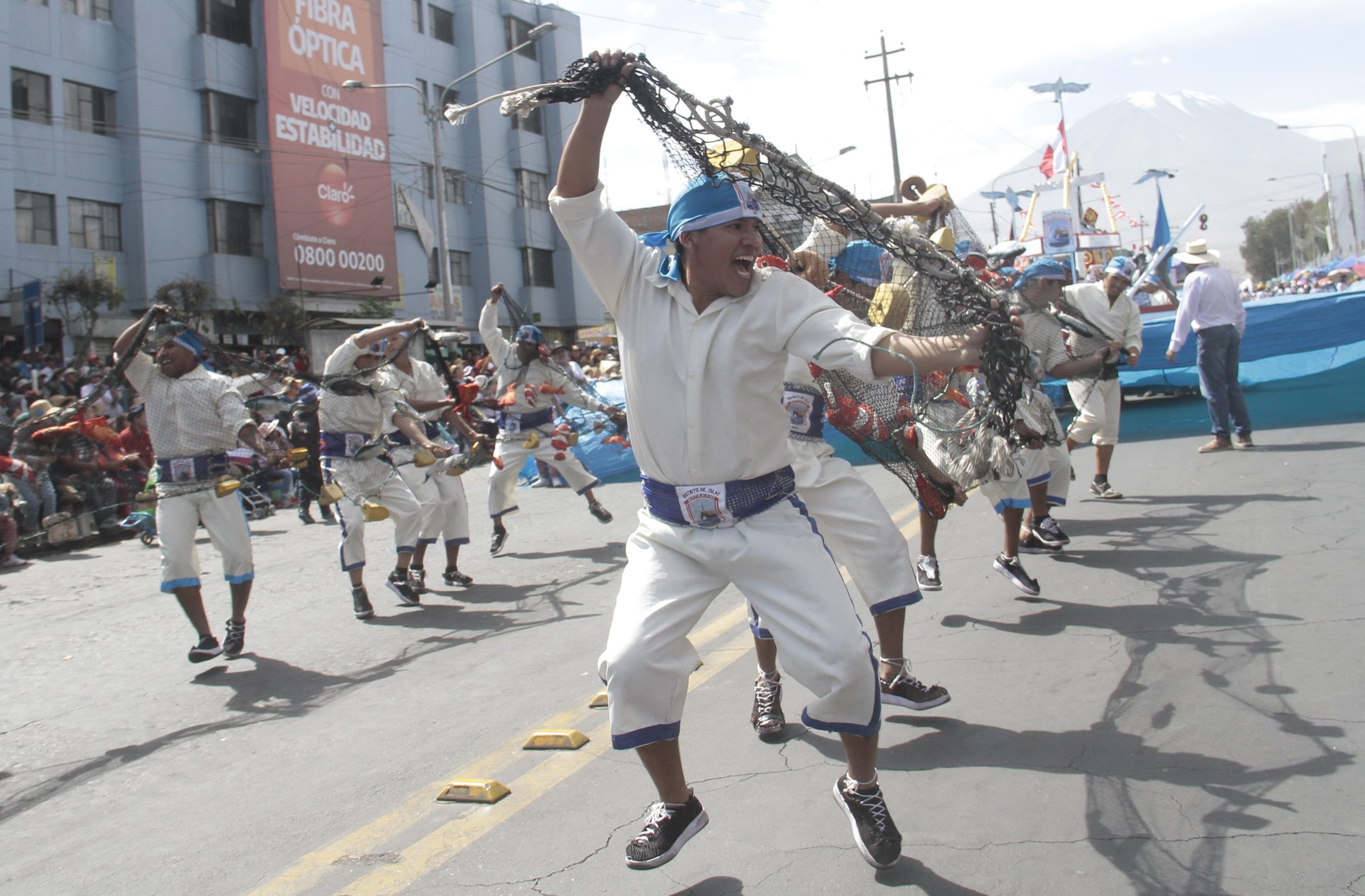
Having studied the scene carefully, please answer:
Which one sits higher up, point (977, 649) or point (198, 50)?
point (198, 50)

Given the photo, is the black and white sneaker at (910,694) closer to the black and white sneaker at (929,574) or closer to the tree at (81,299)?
the black and white sneaker at (929,574)

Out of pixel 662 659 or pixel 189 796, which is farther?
pixel 189 796

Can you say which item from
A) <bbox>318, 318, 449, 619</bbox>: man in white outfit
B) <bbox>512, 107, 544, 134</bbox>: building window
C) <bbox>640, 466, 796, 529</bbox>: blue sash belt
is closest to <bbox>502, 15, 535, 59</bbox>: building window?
<bbox>512, 107, 544, 134</bbox>: building window

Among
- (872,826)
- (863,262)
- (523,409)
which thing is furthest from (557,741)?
(523,409)

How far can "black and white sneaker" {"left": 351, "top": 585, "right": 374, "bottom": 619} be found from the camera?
7.69 meters

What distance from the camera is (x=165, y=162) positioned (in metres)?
29.8

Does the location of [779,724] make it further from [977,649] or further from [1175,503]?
[1175,503]

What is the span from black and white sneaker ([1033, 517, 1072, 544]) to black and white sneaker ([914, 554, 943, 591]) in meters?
1.32

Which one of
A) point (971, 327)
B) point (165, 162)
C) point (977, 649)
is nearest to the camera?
point (971, 327)

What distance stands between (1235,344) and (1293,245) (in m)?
118

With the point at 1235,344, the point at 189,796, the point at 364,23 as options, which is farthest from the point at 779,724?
the point at 364,23

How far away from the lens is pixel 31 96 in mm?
26766

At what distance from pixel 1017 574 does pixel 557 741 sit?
307cm

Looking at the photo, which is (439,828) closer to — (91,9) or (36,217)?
(36,217)
